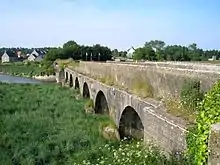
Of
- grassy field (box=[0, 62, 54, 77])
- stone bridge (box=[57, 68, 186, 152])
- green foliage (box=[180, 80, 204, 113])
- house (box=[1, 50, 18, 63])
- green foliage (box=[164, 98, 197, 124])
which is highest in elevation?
green foliage (box=[180, 80, 204, 113])

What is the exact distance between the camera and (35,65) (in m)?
97.0

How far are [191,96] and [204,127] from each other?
206cm

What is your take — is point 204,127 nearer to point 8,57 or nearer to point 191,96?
point 191,96

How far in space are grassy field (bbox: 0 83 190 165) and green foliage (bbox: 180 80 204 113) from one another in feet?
3.36

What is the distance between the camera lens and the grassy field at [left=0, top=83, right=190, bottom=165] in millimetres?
7700

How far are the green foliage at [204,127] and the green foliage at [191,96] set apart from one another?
1.39 meters

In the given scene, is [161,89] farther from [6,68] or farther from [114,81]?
[6,68]

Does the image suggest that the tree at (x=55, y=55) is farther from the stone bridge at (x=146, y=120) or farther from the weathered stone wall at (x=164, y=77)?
the weathered stone wall at (x=164, y=77)

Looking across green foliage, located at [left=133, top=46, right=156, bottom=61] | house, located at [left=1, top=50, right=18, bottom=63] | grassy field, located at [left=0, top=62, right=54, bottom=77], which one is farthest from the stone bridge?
house, located at [left=1, top=50, right=18, bottom=63]

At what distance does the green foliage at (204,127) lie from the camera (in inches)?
207

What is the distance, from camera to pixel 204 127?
5406 mm

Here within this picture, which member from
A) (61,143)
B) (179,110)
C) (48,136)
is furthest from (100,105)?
(179,110)

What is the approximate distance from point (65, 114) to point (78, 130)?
209 inches

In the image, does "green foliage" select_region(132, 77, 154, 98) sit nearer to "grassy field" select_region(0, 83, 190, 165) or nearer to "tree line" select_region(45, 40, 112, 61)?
"grassy field" select_region(0, 83, 190, 165)
